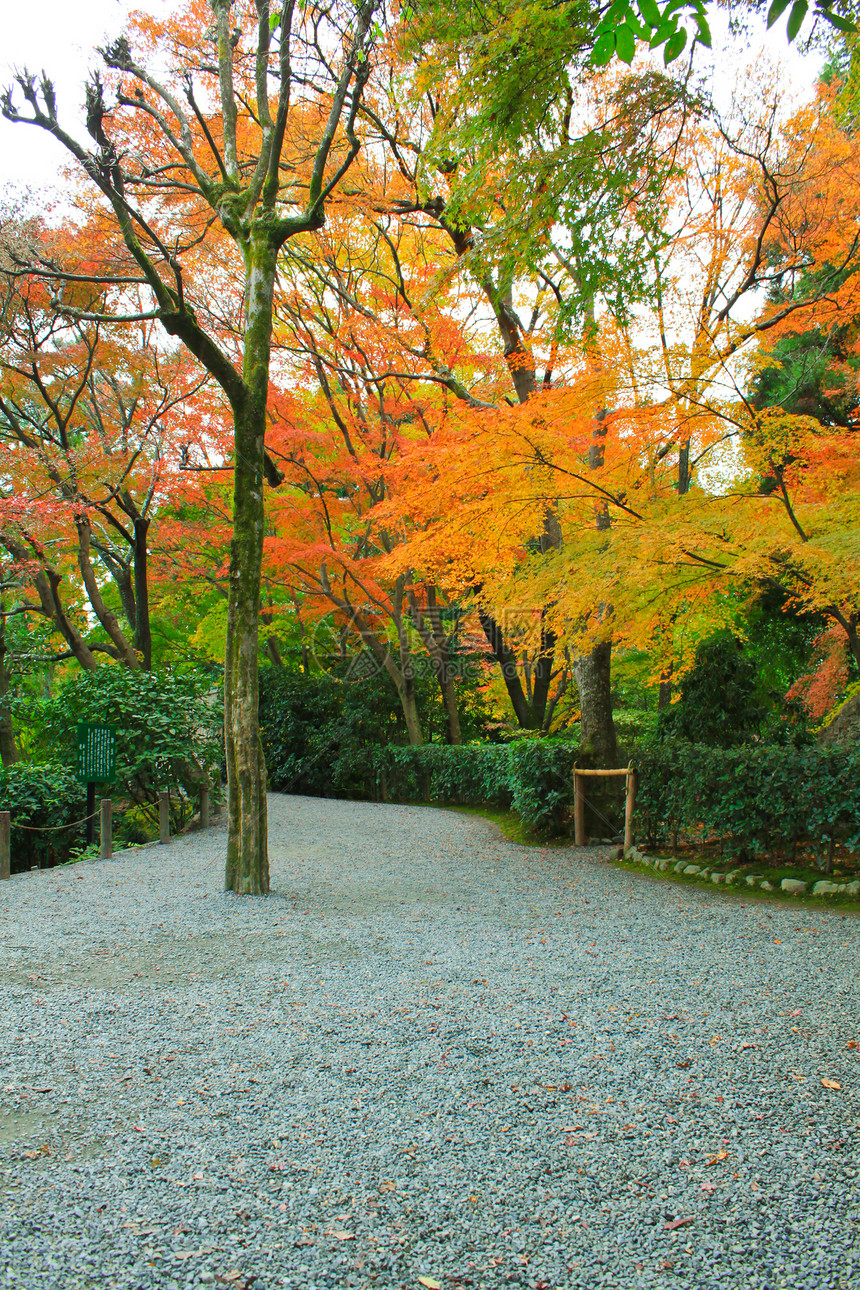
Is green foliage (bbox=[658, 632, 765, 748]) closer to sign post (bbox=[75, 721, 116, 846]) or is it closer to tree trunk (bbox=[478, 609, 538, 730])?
tree trunk (bbox=[478, 609, 538, 730])

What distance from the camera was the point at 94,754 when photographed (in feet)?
28.2

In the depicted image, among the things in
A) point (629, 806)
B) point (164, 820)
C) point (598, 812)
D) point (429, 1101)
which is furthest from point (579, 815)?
point (429, 1101)

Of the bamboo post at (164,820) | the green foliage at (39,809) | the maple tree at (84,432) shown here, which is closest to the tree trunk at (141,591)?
the maple tree at (84,432)

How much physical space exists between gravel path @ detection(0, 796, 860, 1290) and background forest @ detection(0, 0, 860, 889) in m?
1.87

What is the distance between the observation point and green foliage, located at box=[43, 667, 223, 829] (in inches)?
369

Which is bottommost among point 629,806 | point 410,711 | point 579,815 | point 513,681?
point 579,815

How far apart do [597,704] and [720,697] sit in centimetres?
140

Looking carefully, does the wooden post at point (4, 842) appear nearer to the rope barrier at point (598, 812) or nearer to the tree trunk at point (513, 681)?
the rope barrier at point (598, 812)

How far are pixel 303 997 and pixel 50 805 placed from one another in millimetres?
5992

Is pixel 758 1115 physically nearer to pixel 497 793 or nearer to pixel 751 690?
pixel 751 690

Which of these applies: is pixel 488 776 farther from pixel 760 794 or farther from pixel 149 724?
pixel 760 794

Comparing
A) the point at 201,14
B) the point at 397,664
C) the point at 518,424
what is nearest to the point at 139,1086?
the point at 518,424

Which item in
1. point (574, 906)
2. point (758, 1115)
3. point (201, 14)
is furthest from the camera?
point (201, 14)

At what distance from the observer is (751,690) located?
8.59 meters
